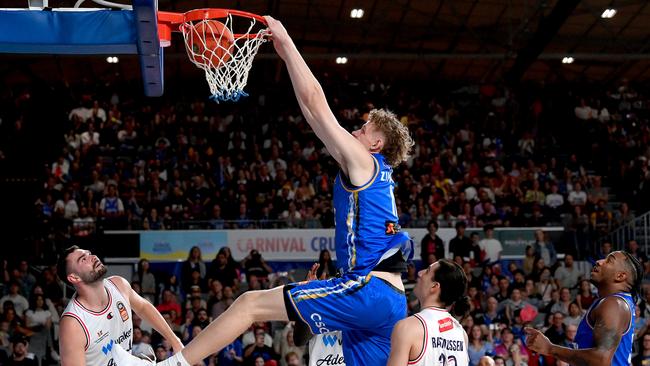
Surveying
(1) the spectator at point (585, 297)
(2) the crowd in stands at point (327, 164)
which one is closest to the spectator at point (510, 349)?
(1) the spectator at point (585, 297)

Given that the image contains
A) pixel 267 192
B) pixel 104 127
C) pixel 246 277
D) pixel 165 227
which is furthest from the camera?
pixel 104 127

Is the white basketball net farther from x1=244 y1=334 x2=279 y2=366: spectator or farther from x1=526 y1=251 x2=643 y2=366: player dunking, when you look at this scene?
x1=244 y1=334 x2=279 y2=366: spectator

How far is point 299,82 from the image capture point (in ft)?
17.4

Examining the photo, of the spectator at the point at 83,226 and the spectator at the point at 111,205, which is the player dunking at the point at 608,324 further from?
the spectator at the point at 111,205

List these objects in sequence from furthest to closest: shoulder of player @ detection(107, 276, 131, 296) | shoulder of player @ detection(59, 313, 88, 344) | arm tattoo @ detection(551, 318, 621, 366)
A: shoulder of player @ detection(107, 276, 131, 296) < shoulder of player @ detection(59, 313, 88, 344) < arm tattoo @ detection(551, 318, 621, 366)

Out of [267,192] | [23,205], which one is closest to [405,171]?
[267,192]

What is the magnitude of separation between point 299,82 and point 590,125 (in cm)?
2089

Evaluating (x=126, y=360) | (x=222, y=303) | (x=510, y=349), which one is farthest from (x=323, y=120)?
(x=222, y=303)

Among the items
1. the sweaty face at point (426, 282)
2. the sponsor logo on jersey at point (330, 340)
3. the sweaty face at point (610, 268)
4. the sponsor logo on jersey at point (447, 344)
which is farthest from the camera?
the sponsor logo on jersey at point (330, 340)

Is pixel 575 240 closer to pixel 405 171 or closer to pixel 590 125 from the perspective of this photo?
pixel 405 171

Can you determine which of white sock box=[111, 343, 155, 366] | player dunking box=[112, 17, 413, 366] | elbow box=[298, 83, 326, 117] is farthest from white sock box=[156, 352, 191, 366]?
elbow box=[298, 83, 326, 117]

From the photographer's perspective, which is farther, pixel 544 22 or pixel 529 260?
pixel 544 22

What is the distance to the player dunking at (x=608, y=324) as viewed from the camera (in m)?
6.09

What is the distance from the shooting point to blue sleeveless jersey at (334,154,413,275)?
539 centimetres
